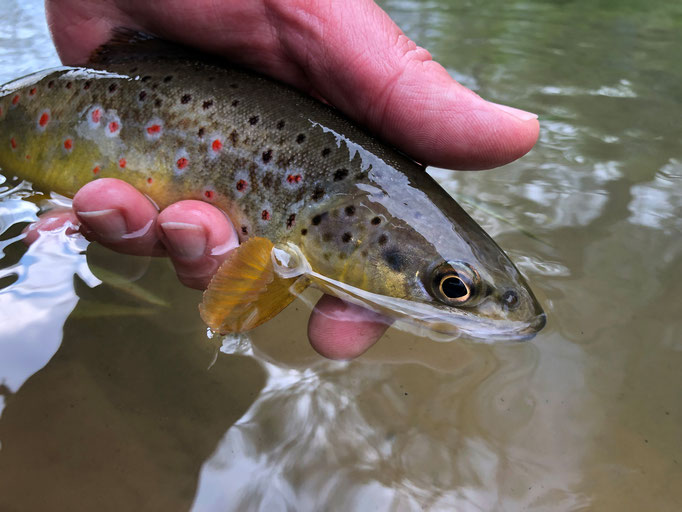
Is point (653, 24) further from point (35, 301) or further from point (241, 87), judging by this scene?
point (35, 301)

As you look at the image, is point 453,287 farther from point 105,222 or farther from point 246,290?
point 105,222

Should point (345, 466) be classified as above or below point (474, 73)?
below

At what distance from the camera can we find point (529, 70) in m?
5.33

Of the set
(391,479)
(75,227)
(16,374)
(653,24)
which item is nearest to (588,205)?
(391,479)

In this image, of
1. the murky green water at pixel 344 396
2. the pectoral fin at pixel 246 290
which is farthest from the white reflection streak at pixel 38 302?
the pectoral fin at pixel 246 290

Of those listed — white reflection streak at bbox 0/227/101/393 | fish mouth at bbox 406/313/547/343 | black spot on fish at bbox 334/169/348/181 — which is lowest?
white reflection streak at bbox 0/227/101/393

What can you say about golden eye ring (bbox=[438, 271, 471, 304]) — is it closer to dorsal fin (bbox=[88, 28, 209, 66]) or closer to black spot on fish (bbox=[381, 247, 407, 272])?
black spot on fish (bbox=[381, 247, 407, 272])

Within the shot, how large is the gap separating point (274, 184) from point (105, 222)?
0.74m

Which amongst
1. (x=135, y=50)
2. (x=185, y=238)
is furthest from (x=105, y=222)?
(x=135, y=50)

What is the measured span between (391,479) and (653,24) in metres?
6.57

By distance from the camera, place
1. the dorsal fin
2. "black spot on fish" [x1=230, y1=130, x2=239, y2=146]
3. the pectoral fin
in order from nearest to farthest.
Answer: the pectoral fin
"black spot on fish" [x1=230, y1=130, x2=239, y2=146]
the dorsal fin

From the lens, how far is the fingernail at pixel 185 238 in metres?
2.16

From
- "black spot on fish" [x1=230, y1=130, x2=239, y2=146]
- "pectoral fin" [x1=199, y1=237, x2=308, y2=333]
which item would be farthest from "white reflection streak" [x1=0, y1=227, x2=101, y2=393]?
"black spot on fish" [x1=230, y1=130, x2=239, y2=146]

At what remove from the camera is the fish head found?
1.92 metres
